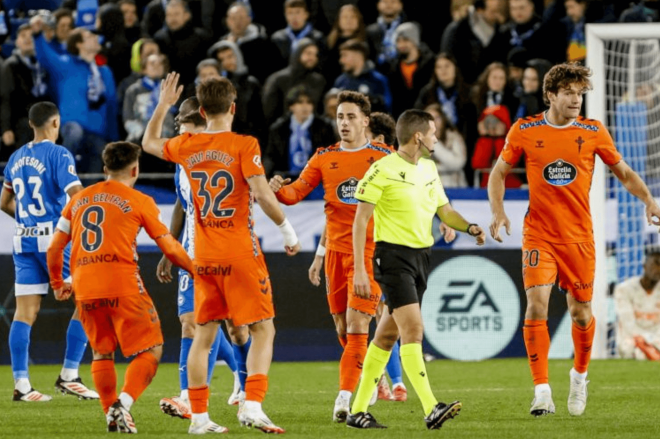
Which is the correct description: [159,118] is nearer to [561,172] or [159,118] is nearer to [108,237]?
[108,237]

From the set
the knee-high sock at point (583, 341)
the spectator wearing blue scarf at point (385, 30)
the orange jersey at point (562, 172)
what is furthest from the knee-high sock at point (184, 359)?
the spectator wearing blue scarf at point (385, 30)

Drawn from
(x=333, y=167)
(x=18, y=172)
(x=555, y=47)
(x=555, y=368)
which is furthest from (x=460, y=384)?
(x=555, y=47)

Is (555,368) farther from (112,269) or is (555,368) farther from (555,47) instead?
(112,269)

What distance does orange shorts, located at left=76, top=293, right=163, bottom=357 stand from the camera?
763 centimetres

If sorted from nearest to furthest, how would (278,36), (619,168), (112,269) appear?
1. (112,269)
2. (619,168)
3. (278,36)

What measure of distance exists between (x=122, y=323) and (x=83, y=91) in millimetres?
8620

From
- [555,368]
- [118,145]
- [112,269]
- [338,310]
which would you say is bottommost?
[555,368]

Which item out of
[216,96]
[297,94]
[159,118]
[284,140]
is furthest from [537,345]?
[297,94]

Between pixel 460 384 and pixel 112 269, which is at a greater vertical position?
pixel 112 269

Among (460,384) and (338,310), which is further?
(460,384)

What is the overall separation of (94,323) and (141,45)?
364 inches

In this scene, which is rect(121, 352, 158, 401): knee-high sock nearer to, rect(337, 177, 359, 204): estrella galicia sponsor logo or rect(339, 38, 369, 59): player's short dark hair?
rect(337, 177, 359, 204): estrella galicia sponsor logo

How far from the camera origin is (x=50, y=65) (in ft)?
52.2

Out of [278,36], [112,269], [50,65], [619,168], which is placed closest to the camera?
[112,269]
